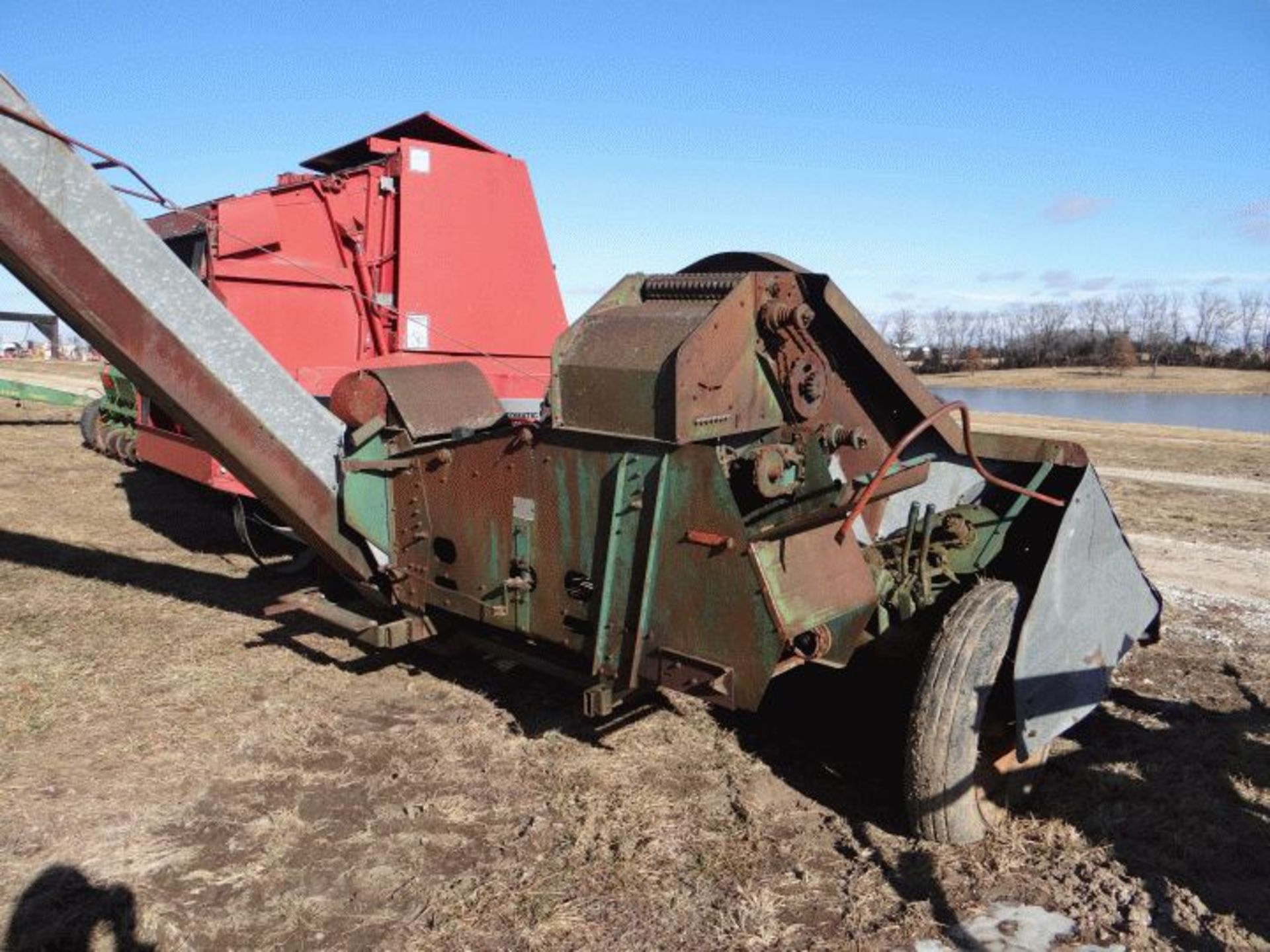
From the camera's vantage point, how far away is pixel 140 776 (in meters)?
3.80

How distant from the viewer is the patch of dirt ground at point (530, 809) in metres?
2.96

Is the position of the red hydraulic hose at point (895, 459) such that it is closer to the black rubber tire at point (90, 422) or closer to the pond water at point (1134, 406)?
the black rubber tire at point (90, 422)

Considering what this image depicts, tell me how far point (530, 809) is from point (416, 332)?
3797 millimetres

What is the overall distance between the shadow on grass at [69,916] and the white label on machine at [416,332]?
399 cm

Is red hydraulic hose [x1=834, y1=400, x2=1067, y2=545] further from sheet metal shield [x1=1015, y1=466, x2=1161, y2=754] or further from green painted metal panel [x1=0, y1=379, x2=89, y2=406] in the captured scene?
green painted metal panel [x1=0, y1=379, x2=89, y2=406]

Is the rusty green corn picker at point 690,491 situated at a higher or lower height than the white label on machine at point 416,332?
lower

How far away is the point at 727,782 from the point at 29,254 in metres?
3.25

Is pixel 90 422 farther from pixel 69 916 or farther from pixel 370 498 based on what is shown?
pixel 69 916

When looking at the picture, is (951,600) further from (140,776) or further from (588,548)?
(140,776)

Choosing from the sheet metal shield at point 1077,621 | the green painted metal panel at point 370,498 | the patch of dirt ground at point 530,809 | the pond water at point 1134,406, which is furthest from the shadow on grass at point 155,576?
the pond water at point 1134,406

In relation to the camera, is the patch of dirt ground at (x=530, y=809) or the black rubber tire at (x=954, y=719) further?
the black rubber tire at (x=954, y=719)

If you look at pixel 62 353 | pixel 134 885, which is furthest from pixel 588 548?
pixel 62 353

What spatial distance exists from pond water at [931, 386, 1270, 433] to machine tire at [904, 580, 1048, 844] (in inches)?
796

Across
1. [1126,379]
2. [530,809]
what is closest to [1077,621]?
[530,809]
